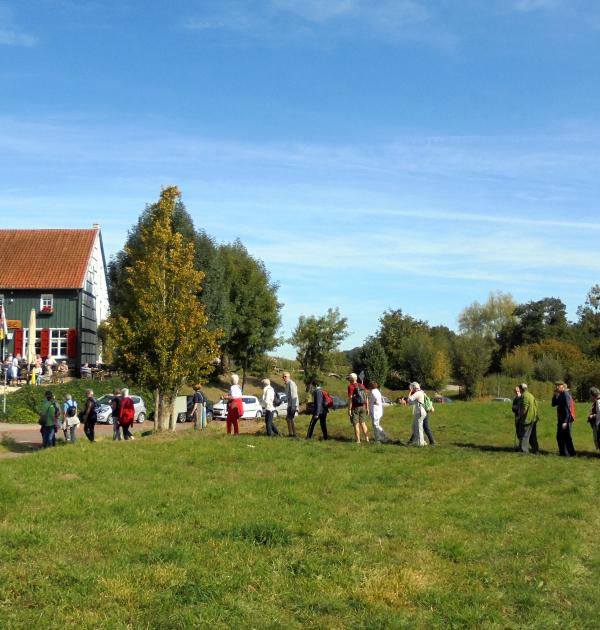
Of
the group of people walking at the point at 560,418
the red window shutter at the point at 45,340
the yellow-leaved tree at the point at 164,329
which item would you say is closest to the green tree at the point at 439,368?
the red window shutter at the point at 45,340

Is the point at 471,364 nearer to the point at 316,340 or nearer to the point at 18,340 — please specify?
the point at 316,340

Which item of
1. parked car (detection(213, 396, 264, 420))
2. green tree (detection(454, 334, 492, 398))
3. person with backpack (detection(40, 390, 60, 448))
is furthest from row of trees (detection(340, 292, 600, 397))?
person with backpack (detection(40, 390, 60, 448))

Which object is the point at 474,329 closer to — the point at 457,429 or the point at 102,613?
the point at 457,429

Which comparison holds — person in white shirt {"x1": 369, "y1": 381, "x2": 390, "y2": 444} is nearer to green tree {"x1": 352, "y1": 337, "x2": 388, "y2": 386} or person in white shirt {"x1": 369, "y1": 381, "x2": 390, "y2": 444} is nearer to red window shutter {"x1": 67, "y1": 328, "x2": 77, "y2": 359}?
red window shutter {"x1": 67, "y1": 328, "x2": 77, "y2": 359}

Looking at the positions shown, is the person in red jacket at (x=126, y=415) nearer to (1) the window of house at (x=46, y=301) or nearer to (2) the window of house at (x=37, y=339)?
(2) the window of house at (x=37, y=339)

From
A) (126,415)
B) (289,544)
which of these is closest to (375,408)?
(126,415)

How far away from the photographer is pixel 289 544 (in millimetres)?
8141

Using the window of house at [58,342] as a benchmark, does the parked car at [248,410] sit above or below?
below

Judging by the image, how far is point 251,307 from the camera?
63188 mm

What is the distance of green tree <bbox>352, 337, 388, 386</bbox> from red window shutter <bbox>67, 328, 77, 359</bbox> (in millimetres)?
24565

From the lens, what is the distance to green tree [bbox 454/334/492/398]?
63188mm

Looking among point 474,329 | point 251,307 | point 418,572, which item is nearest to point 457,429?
point 418,572

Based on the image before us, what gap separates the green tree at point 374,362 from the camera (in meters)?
65.9

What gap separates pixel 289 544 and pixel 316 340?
59942mm
